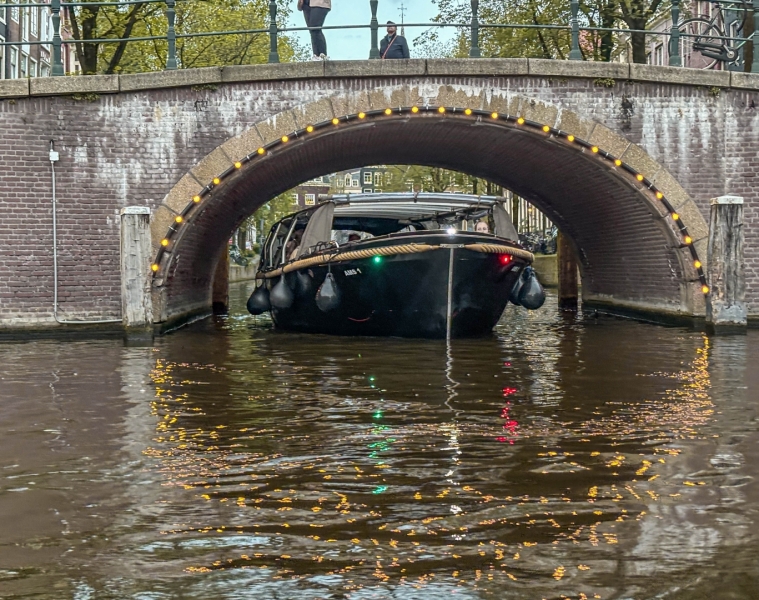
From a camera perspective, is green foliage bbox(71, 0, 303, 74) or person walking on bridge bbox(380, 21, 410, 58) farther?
green foliage bbox(71, 0, 303, 74)

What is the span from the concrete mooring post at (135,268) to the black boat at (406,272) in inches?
90.5

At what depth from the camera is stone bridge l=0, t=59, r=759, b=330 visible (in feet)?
51.3

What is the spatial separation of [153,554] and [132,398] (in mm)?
5057

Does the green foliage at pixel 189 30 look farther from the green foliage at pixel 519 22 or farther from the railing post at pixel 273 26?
the railing post at pixel 273 26

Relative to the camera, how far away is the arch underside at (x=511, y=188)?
16.5 meters

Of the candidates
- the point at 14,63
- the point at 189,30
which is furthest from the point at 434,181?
the point at 189,30

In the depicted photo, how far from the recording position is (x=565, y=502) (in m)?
5.48

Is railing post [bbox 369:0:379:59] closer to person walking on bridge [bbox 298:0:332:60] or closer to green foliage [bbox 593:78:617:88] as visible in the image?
person walking on bridge [bbox 298:0:332:60]

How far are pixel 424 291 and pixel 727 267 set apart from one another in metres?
3.95

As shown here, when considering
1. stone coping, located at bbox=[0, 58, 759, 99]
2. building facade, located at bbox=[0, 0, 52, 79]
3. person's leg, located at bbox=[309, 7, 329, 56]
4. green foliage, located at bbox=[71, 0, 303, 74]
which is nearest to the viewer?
stone coping, located at bbox=[0, 58, 759, 99]

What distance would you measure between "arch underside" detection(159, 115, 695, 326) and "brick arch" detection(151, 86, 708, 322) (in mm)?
33

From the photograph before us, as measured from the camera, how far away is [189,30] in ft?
104

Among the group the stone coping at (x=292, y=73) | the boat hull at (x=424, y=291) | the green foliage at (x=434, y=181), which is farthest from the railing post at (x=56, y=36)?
the green foliage at (x=434, y=181)

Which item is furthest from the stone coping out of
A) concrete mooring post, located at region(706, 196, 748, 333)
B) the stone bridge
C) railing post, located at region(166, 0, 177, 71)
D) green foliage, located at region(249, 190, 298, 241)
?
green foliage, located at region(249, 190, 298, 241)
